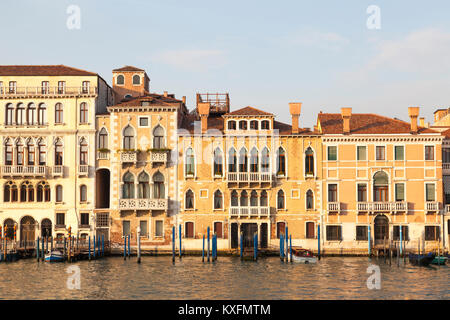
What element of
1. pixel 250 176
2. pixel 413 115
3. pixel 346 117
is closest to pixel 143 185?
pixel 250 176

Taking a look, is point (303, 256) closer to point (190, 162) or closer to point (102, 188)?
point (190, 162)

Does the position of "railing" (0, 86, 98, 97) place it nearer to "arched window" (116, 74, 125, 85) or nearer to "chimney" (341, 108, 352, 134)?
"arched window" (116, 74, 125, 85)

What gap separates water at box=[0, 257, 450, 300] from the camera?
82.6ft

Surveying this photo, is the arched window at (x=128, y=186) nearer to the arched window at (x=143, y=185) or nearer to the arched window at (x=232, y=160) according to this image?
the arched window at (x=143, y=185)

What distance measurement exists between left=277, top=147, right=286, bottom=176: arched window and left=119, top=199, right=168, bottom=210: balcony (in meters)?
8.59

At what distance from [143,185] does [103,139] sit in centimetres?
458

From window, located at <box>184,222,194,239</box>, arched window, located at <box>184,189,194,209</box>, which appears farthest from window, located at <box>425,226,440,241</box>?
arched window, located at <box>184,189,194,209</box>

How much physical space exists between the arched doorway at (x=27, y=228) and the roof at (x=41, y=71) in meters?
10.8

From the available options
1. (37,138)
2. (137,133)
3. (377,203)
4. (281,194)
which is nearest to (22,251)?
(37,138)

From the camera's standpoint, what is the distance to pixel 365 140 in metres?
41.1

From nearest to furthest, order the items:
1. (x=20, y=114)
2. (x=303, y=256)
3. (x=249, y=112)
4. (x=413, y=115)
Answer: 1. (x=303, y=256)
2. (x=413, y=115)
3. (x=249, y=112)
4. (x=20, y=114)

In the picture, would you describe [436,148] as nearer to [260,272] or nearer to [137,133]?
[260,272]

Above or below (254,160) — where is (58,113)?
above

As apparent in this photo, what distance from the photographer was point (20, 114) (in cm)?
4234
